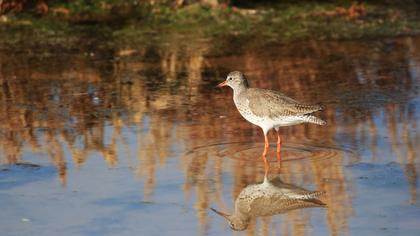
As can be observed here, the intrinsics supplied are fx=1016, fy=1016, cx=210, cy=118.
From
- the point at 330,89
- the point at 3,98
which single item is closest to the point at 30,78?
the point at 3,98

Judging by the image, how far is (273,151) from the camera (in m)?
11.8

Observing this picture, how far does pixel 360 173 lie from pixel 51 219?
3.33 meters

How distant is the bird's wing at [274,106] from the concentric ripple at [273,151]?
0.43m

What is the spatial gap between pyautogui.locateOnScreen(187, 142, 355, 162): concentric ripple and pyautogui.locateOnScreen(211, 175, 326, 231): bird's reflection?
103 cm

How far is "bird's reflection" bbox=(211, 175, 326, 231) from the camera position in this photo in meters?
9.23

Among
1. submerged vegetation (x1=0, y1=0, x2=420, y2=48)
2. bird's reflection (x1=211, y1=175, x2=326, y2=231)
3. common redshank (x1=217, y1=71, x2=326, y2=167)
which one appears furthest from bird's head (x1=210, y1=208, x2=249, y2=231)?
submerged vegetation (x1=0, y1=0, x2=420, y2=48)

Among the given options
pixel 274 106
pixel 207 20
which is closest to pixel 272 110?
pixel 274 106

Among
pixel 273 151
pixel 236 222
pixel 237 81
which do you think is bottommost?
pixel 236 222

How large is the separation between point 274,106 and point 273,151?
526 millimetres

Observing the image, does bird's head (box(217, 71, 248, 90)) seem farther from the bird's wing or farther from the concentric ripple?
the concentric ripple

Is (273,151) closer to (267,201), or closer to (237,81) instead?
(237,81)

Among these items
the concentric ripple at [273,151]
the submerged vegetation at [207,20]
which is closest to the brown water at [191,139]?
the concentric ripple at [273,151]

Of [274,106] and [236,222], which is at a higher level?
[274,106]

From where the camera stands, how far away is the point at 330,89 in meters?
15.0
